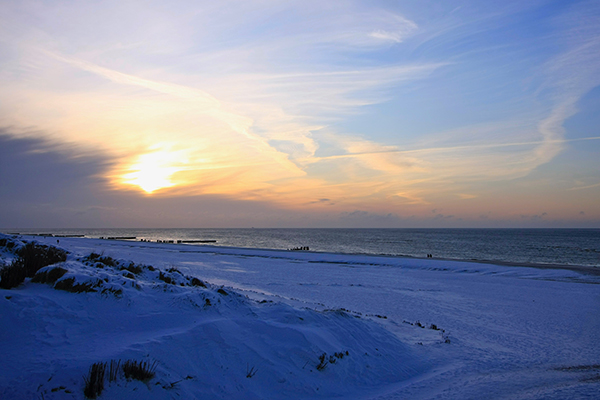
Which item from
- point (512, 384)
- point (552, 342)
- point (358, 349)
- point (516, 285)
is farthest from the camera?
point (516, 285)

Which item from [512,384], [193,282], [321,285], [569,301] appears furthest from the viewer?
[321,285]

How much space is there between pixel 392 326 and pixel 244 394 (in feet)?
23.4

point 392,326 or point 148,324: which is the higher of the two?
point 148,324

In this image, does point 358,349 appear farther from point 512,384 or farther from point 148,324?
point 148,324

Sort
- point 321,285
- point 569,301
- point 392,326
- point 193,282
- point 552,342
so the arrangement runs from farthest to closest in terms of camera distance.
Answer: point 321,285, point 569,301, point 193,282, point 392,326, point 552,342

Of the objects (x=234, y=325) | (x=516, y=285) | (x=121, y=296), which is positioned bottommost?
(x=516, y=285)

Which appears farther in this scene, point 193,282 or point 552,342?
point 193,282

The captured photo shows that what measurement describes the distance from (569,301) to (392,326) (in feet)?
43.6

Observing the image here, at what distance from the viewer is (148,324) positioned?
7.84 m

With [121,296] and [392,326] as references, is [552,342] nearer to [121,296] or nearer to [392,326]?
[392,326]

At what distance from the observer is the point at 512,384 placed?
752 centimetres

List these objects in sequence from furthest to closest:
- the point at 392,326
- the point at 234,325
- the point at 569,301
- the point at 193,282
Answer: the point at 569,301
the point at 193,282
the point at 392,326
the point at 234,325

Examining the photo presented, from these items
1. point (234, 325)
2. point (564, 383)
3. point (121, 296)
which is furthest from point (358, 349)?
point (121, 296)

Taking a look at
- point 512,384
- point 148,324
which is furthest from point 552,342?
point 148,324
